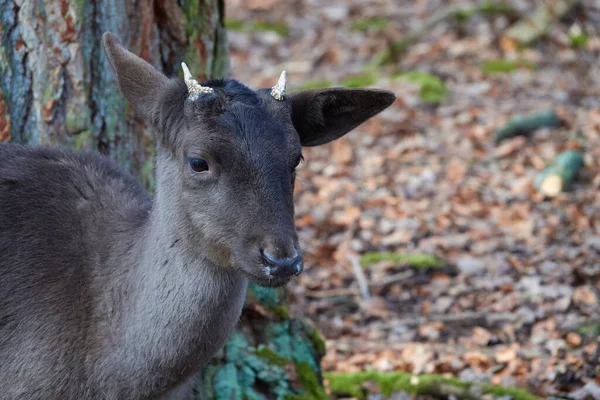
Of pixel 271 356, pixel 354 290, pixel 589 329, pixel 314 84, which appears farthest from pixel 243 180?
pixel 314 84

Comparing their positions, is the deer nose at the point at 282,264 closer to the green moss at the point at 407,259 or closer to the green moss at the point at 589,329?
the green moss at the point at 589,329

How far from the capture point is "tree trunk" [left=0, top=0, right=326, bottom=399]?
19.1ft

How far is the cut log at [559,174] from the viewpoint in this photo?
9.76 meters

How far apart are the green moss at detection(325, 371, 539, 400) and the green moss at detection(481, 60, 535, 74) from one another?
8003mm

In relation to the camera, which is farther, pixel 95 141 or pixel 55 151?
pixel 95 141

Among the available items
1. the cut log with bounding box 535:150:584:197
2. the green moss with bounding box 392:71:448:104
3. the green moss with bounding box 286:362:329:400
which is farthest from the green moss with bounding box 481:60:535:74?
the green moss with bounding box 286:362:329:400

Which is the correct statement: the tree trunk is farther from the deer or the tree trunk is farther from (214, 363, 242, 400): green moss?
the deer

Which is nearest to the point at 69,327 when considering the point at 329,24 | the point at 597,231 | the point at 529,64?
the point at 597,231

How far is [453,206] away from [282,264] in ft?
20.2

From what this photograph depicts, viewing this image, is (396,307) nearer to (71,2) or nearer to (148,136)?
(148,136)

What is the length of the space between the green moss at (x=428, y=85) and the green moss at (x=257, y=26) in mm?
3875

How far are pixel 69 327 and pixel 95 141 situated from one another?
1831 mm

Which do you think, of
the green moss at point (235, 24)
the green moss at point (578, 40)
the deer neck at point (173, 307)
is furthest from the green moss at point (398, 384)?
the green moss at point (235, 24)

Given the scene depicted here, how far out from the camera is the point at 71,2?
5.80 meters
